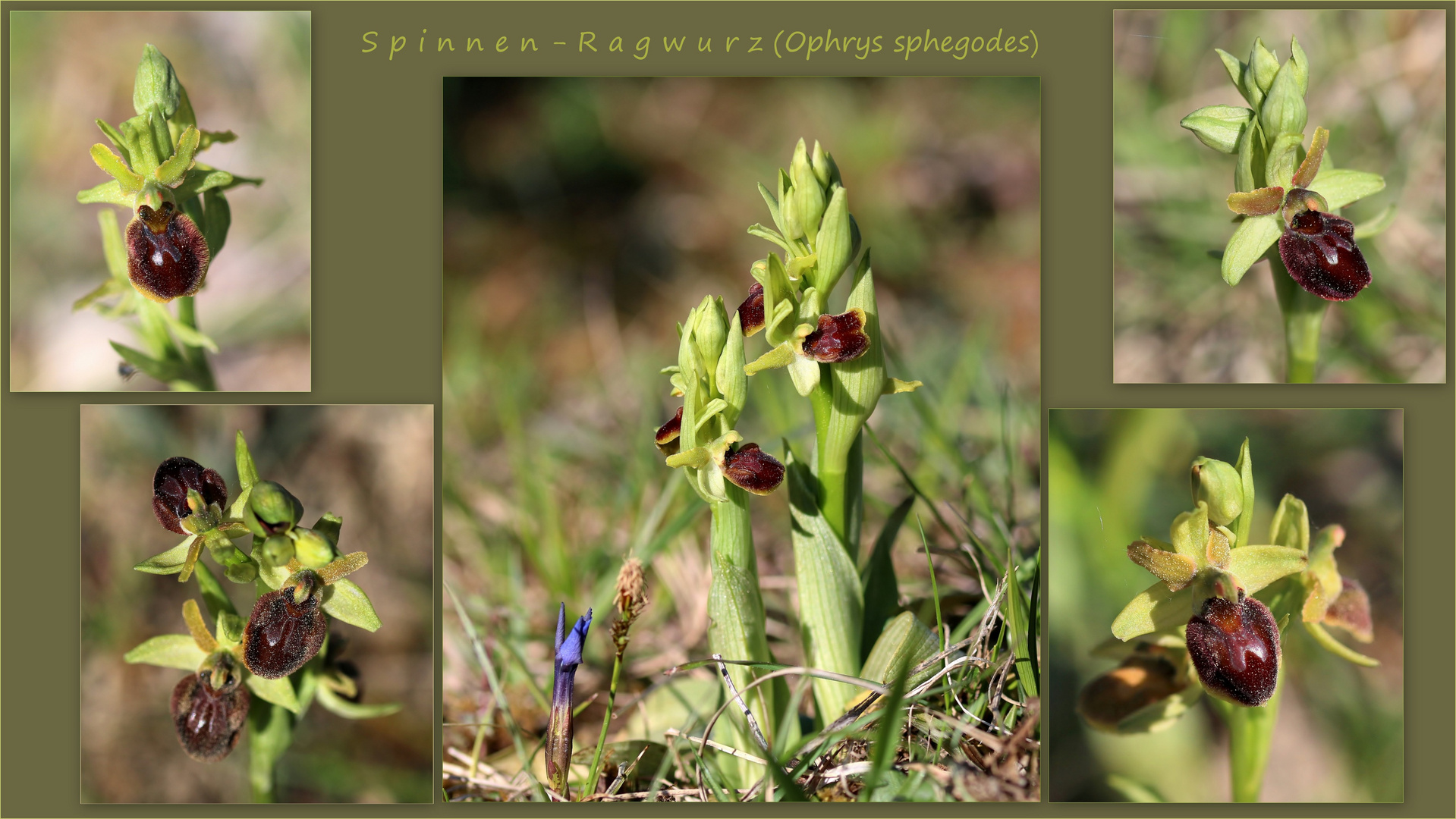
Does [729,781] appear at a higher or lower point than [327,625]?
lower

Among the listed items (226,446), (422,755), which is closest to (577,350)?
(226,446)

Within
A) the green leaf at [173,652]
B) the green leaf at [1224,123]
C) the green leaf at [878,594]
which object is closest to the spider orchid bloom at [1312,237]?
the green leaf at [1224,123]

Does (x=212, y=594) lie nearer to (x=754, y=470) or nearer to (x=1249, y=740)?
(x=754, y=470)

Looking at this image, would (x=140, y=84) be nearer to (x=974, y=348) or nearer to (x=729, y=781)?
(x=729, y=781)

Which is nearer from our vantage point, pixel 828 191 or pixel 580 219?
pixel 828 191

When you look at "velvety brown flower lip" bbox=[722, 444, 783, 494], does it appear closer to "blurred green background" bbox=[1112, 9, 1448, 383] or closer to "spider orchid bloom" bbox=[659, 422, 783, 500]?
"spider orchid bloom" bbox=[659, 422, 783, 500]

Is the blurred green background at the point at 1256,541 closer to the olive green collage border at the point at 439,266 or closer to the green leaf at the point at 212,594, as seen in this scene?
the olive green collage border at the point at 439,266

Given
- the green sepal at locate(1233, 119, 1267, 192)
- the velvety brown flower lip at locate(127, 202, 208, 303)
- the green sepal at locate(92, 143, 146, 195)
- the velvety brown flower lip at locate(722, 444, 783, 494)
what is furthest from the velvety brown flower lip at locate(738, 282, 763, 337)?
the green sepal at locate(92, 143, 146, 195)
